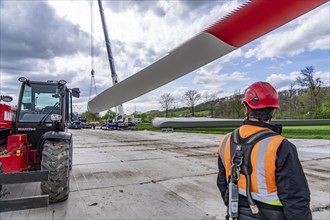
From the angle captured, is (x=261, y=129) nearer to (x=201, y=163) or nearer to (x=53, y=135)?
(x=53, y=135)

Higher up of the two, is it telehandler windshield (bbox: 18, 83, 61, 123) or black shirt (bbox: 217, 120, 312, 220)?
telehandler windshield (bbox: 18, 83, 61, 123)

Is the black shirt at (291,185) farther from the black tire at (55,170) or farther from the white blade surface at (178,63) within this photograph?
the black tire at (55,170)

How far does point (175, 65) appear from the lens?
1982 mm

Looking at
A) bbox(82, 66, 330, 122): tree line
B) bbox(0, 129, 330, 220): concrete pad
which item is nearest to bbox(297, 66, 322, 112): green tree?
bbox(82, 66, 330, 122): tree line

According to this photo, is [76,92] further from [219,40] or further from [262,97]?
[262,97]

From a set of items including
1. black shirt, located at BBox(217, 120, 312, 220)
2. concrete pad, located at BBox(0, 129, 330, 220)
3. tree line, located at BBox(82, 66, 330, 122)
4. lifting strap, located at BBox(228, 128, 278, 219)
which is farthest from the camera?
tree line, located at BBox(82, 66, 330, 122)

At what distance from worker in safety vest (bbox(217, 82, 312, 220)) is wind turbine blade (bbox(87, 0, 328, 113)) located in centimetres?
41

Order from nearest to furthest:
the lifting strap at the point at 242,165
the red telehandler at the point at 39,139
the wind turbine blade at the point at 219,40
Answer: the wind turbine blade at the point at 219,40
the lifting strap at the point at 242,165
the red telehandler at the point at 39,139

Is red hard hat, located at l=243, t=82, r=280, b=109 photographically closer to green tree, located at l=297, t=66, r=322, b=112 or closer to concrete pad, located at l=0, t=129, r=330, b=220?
concrete pad, located at l=0, t=129, r=330, b=220

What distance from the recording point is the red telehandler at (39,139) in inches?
147

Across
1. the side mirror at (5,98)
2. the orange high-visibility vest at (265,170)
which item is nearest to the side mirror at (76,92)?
the side mirror at (5,98)

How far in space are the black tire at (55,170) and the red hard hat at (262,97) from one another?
327cm

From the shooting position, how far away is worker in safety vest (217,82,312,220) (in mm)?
1405

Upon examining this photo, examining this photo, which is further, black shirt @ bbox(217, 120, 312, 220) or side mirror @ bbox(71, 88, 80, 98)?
side mirror @ bbox(71, 88, 80, 98)
